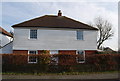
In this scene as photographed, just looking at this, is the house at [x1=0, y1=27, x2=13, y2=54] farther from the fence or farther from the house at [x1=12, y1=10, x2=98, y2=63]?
the fence

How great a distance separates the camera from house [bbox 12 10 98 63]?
1956 centimetres

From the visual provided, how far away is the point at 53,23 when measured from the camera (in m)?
21.3

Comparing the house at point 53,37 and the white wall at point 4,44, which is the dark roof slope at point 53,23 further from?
the white wall at point 4,44

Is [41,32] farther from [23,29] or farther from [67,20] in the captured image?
[67,20]

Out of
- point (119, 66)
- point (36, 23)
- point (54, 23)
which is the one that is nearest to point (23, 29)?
point (36, 23)

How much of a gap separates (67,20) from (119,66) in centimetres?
1171

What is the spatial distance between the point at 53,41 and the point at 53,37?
2.05 ft

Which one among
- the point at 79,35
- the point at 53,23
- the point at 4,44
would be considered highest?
the point at 53,23

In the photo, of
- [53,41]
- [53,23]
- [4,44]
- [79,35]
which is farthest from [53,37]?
[4,44]

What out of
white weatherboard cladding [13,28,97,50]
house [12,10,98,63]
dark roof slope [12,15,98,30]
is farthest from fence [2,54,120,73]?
dark roof slope [12,15,98,30]

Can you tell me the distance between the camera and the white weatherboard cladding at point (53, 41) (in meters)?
19.5

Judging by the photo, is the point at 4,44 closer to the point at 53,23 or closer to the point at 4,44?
the point at 4,44

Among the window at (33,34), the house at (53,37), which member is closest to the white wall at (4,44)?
the house at (53,37)

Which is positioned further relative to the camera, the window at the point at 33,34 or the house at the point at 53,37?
the window at the point at 33,34
